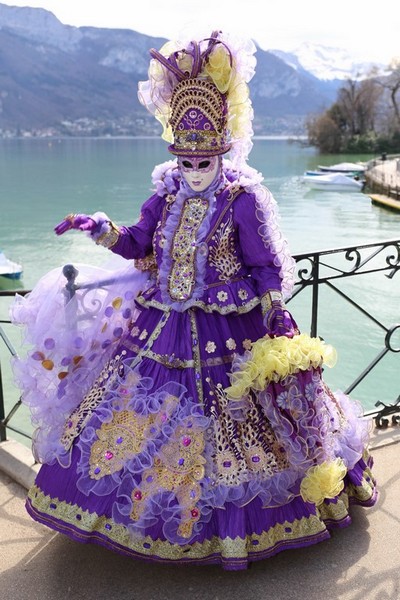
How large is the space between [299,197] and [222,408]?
2879 cm

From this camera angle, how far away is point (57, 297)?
245cm

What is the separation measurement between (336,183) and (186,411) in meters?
31.5

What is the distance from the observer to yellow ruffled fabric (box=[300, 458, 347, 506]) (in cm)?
216

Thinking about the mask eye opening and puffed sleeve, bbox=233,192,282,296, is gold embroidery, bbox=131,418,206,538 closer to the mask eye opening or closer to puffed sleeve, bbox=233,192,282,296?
puffed sleeve, bbox=233,192,282,296

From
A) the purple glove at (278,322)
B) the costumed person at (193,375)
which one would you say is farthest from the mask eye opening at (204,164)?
the purple glove at (278,322)

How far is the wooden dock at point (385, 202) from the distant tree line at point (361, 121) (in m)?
26.0

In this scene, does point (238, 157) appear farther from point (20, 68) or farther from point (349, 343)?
point (20, 68)

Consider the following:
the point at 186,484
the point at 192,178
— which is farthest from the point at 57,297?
the point at 186,484

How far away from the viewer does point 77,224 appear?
237cm

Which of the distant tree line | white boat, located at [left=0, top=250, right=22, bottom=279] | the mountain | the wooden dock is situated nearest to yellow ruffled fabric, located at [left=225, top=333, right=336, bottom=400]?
white boat, located at [left=0, top=250, right=22, bottom=279]

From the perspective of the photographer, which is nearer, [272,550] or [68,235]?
[272,550]

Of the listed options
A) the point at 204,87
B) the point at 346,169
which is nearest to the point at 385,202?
the point at 346,169

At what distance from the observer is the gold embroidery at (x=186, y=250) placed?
7.68 ft

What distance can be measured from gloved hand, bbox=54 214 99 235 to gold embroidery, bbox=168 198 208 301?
1.06 feet
